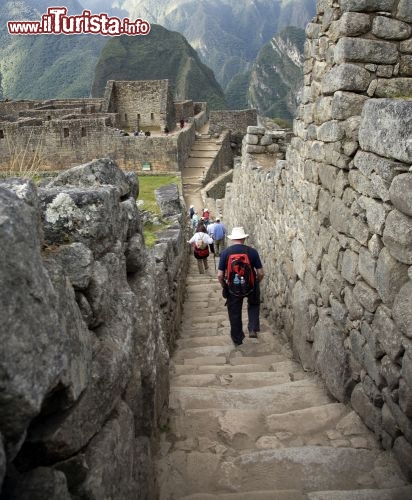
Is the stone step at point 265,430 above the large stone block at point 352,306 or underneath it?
underneath

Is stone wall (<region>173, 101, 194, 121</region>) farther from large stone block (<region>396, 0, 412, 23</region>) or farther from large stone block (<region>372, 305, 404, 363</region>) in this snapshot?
large stone block (<region>372, 305, 404, 363</region>)

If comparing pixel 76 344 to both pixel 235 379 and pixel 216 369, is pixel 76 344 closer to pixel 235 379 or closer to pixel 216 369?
pixel 235 379

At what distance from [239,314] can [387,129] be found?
10.4 ft

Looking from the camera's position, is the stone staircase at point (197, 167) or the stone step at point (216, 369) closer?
the stone step at point (216, 369)

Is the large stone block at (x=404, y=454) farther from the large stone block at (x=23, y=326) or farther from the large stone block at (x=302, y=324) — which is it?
the large stone block at (x=23, y=326)

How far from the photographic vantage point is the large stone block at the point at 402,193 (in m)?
2.78

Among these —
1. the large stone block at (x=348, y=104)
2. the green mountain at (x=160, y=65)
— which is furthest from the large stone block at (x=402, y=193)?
the green mountain at (x=160, y=65)

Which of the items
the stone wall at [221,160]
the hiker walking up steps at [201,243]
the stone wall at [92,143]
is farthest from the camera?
the stone wall at [221,160]

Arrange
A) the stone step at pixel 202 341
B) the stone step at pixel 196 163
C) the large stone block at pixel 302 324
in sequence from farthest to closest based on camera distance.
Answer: the stone step at pixel 196 163 < the stone step at pixel 202 341 < the large stone block at pixel 302 324

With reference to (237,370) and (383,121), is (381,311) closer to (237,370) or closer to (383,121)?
(383,121)

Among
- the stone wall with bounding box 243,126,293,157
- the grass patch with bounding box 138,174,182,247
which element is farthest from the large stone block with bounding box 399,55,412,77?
the stone wall with bounding box 243,126,293,157

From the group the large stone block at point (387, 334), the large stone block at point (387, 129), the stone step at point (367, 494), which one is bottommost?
the stone step at point (367, 494)

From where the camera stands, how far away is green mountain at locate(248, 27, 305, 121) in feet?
378

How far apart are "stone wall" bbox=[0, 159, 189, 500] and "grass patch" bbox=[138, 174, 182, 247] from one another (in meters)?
4.01
